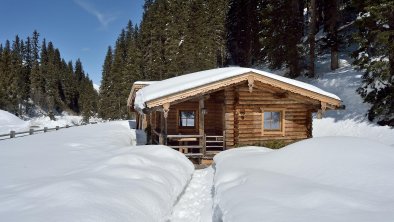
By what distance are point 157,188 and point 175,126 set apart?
31.9ft

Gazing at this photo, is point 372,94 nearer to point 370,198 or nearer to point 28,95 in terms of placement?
point 370,198

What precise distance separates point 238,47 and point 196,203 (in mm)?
43223

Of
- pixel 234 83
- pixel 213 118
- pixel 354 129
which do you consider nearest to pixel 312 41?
A: pixel 354 129

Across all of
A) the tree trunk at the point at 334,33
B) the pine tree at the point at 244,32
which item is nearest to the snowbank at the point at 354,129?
the tree trunk at the point at 334,33

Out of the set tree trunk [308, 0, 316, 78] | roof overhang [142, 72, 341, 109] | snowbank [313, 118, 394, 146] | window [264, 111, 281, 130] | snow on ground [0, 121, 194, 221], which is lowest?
snow on ground [0, 121, 194, 221]

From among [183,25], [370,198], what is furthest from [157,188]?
[183,25]

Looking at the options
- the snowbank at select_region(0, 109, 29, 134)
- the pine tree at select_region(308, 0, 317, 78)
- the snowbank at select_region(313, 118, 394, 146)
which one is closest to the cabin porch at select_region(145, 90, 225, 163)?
the snowbank at select_region(313, 118, 394, 146)

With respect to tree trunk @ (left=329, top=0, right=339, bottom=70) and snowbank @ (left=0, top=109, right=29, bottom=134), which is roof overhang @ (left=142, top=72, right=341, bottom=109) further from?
snowbank @ (left=0, top=109, right=29, bottom=134)

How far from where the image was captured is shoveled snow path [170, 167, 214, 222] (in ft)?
26.8

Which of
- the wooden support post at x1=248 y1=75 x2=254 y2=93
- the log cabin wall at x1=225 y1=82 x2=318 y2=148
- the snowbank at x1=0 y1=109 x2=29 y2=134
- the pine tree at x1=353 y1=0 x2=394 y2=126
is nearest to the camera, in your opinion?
the wooden support post at x1=248 y1=75 x2=254 y2=93

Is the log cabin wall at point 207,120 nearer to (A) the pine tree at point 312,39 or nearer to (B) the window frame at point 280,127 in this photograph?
(B) the window frame at point 280,127

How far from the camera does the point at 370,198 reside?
5.89 meters

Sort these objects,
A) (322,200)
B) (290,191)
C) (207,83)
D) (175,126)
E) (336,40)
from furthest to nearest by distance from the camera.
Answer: (336,40) → (175,126) → (207,83) → (290,191) → (322,200)

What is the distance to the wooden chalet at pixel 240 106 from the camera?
1445 centimetres
